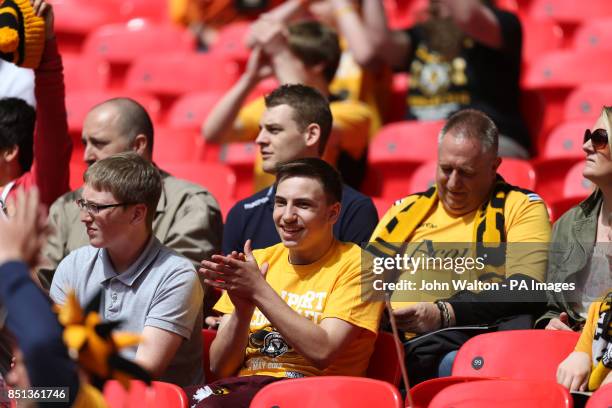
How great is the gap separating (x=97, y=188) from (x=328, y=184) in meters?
0.73

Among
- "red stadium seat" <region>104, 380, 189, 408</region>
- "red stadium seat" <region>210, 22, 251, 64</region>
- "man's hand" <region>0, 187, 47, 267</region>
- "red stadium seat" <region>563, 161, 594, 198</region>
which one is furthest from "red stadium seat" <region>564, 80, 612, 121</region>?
"man's hand" <region>0, 187, 47, 267</region>

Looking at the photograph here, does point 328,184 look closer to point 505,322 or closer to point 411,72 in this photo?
point 505,322

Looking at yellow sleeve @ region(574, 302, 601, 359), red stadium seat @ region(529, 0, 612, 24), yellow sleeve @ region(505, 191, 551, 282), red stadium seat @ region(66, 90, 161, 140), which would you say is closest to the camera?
yellow sleeve @ region(574, 302, 601, 359)

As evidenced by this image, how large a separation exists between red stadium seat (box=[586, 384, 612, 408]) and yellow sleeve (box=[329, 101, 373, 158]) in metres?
2.36

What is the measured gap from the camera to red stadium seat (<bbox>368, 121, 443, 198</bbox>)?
18.3 feet

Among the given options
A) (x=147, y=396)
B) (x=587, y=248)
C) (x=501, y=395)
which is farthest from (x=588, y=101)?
(x=147, y=396)

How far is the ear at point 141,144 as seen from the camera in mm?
4648

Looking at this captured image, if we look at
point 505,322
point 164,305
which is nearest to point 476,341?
point 505,322

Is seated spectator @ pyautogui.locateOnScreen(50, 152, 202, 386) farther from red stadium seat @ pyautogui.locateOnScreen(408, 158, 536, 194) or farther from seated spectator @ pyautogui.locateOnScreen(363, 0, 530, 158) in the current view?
seated spectator @ pyautogui.locateOnScreen(363, 0, 530, 158)

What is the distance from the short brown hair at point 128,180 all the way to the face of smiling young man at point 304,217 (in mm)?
401

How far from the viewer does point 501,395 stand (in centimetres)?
315

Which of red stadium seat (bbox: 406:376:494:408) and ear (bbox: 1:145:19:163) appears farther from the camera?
ear (bbox: 1:145:19:163)

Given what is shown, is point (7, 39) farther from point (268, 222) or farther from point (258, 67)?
point (258, 67)

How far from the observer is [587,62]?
6137mm
